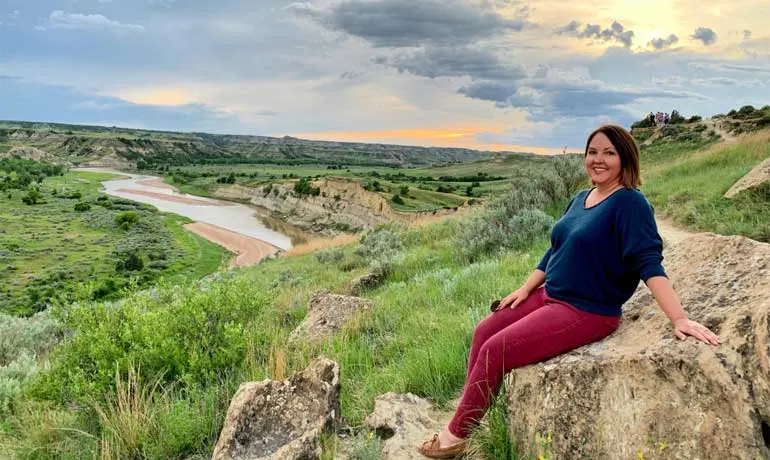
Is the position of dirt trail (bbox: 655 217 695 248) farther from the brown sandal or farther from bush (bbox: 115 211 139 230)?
bush (bbox: 115 211 139 230)

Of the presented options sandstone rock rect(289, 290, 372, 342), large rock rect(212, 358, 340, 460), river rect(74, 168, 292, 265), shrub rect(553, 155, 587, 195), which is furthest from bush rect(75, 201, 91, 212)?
large rock rect(212, 358, 340, 460)

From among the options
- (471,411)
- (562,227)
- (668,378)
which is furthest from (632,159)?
(471,411)

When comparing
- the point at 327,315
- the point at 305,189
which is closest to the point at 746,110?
the point at 327,315

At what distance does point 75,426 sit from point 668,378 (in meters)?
4.49

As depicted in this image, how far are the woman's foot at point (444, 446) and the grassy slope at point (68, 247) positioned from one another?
25315 millimetres

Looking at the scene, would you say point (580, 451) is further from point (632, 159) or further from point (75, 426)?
point (75, 426)

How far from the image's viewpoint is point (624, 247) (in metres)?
3.00

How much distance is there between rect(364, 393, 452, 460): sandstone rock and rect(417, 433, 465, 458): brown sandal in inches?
2.7

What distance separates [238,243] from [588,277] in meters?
51.0

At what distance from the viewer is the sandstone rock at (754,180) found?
9.82 metres

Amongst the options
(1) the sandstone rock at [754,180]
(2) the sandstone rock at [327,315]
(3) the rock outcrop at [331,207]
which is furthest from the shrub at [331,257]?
(3) the rock outcrop at [331,207]

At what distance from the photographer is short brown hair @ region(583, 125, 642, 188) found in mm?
3225

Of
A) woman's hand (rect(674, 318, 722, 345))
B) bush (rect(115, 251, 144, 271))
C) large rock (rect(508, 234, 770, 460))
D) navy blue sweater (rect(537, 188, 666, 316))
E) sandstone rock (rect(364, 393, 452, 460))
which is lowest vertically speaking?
bush (rect(115, 251, 144, 271))

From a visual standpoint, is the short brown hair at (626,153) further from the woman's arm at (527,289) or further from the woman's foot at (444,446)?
the woman's foot at (444,446)
